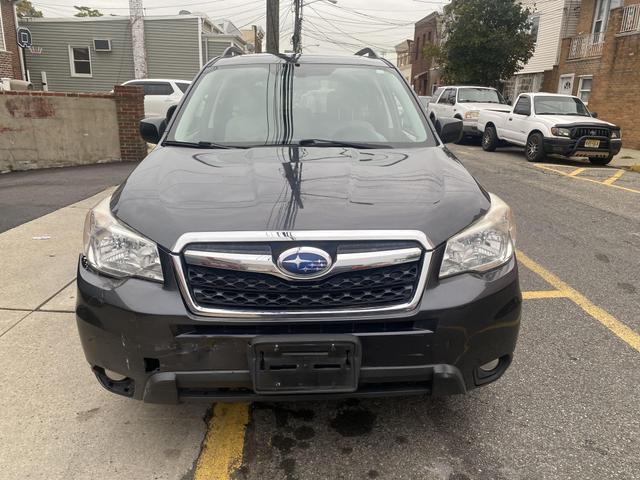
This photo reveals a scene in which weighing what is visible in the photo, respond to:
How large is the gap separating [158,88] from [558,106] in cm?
1135

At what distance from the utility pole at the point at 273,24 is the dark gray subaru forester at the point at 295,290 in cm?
1369

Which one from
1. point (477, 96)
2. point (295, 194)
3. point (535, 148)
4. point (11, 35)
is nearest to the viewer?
point (295, 194)

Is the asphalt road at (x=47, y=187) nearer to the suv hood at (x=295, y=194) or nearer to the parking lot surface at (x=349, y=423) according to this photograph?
the parking lot surface at (x=349, y=423)

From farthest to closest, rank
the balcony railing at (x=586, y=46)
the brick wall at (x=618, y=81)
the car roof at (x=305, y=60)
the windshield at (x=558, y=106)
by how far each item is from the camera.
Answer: the balcony railing at (x=586, y=46) < the brick wall at (x=618, y=81) < the windshield at (x=558, y=106) < the car roof at (x=305, y=60)

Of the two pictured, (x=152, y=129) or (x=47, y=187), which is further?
(x=47, y=187)

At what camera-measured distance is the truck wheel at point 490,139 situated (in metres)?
15.1

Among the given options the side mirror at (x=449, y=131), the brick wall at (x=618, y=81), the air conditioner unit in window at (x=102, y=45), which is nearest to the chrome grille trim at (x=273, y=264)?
the side mirror at (x=449, y=131)

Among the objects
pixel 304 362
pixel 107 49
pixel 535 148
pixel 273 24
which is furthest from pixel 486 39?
pixel 304 362

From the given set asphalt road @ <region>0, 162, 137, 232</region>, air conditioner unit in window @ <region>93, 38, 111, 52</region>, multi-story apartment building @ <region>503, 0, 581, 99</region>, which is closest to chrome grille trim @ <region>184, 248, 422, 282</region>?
asphalt road @ <region>0, 162, 137, 232</region>

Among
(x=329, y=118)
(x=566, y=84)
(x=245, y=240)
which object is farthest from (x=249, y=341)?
(x=566, y=84)

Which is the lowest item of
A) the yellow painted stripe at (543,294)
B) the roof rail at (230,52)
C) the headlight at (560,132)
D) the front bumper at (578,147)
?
the yellow painted stripe at (543,294)

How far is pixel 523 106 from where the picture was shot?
1362 centimetres

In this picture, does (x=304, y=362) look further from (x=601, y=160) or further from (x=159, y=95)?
(x=159, y=95)

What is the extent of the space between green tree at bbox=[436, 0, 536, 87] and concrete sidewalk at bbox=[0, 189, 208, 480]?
2012cm
